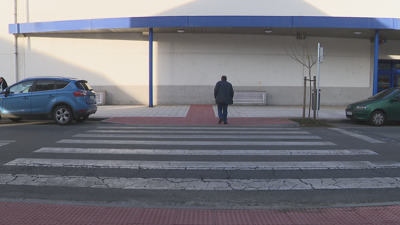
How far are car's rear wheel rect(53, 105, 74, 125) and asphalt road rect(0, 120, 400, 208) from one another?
83.3 inches

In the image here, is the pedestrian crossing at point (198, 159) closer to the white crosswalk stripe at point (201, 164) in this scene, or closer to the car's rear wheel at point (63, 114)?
the white crosswalk stripe at point (201, 164)

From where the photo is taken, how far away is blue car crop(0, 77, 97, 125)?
1196 centimetres

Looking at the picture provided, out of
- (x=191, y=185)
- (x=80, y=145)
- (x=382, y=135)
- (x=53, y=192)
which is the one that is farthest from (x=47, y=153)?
(x=382, y=135)

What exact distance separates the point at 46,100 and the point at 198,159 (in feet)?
25.6

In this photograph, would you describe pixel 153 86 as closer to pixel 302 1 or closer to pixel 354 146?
pixel 302 1

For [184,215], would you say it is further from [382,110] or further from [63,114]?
[382,110]

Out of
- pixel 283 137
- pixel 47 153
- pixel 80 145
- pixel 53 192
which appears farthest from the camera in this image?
pixel 283 137

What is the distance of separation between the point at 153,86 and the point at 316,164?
15074 mm

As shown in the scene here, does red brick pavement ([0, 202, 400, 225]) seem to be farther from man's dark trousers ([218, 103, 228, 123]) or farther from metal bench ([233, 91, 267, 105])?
metal bench ([233, 91, 267, 105])

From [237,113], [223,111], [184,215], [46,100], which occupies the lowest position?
[184,215]

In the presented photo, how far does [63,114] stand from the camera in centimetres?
1201

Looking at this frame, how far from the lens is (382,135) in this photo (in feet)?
33.4

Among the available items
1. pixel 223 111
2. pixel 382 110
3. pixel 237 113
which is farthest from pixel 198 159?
pixel 237 113

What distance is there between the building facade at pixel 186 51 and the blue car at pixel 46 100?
7767 millimetres
